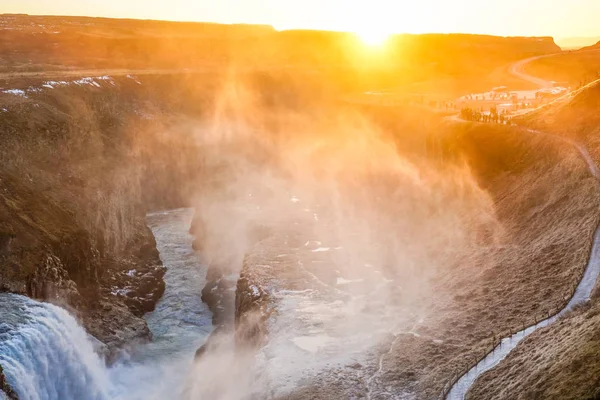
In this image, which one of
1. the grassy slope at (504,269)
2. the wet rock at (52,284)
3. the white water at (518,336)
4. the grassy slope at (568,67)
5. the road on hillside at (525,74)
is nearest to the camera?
the white water at (518,336)

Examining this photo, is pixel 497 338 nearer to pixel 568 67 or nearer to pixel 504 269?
pixel 504 269

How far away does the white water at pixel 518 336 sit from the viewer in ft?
70.7

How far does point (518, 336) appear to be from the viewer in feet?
78.4

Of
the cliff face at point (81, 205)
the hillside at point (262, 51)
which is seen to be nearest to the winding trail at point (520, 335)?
the cliff face at point (81, 205)

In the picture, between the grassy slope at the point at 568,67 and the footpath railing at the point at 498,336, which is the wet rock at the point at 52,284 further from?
the grassy slope at the point at 568,67

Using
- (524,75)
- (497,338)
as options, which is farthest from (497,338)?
(524,75)

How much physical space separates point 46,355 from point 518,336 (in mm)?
20443

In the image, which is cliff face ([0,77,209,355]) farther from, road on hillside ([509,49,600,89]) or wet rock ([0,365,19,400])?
road on hillside ([509,49,600,89])

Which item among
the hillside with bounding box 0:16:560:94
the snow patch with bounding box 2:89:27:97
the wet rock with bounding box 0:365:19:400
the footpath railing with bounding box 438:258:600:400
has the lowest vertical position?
the footpath railing with bounding box 438:258:600:400

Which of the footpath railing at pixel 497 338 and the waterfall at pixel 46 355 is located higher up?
the waterfall at pixel 46 355

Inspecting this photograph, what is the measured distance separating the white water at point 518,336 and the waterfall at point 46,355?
1660 cm

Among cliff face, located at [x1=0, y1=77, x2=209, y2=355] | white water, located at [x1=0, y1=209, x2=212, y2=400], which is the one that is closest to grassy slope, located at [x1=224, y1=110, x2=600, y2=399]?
white water, located at [x1=0, y1=209, x2=212, y2=400]

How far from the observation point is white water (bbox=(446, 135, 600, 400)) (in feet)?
70.7

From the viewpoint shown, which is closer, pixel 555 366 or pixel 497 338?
pixel 555 366
